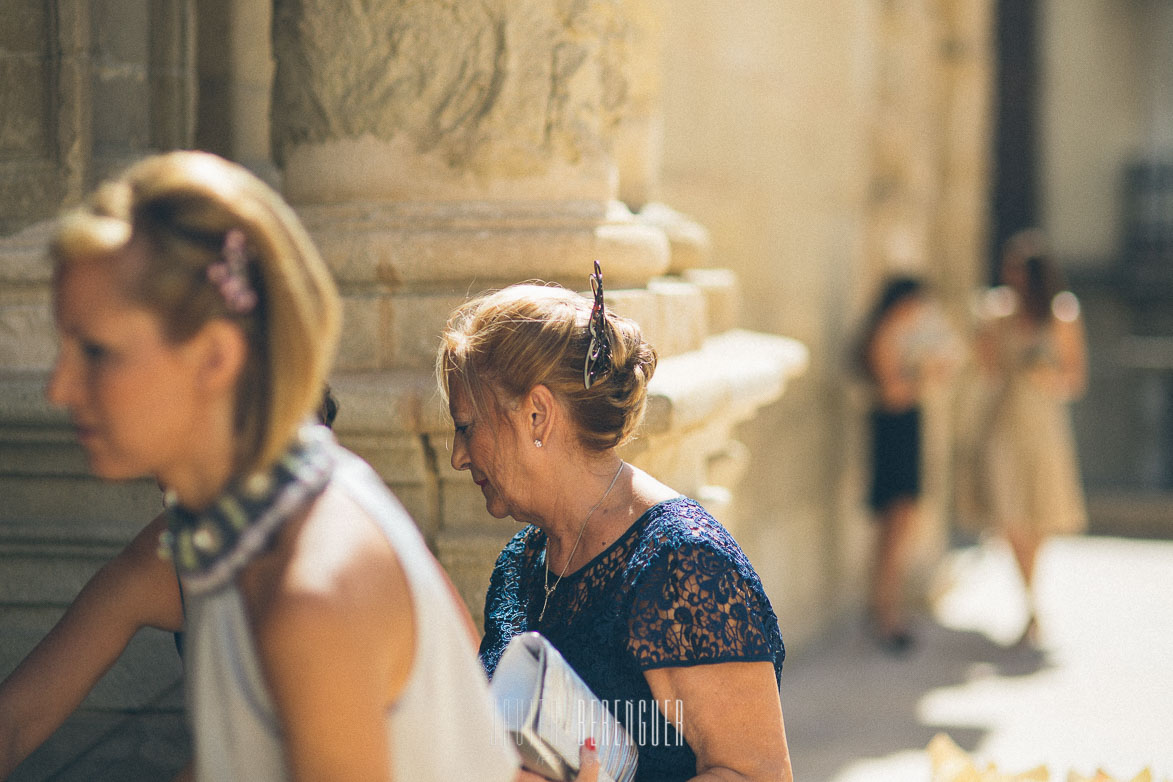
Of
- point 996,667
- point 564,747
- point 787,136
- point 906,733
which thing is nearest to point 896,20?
point 787,136

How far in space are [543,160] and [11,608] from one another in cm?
140

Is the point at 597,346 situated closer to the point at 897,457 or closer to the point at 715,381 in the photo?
the point at 715,381

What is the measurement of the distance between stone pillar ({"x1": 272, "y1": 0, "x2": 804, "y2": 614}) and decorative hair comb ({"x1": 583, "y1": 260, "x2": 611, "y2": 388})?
0.60 meters

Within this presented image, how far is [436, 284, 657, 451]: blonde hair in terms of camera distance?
1.90 m

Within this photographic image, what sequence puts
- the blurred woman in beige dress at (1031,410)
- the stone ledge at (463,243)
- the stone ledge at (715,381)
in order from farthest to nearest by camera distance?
the blurred woman in beige dress at (1031,410) < the stone ledge at (463,243) < the stone ledge at (715,381)

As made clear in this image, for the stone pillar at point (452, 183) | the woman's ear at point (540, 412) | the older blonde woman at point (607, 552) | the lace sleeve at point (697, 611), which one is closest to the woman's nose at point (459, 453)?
the older blonde woman at point (607, 552)

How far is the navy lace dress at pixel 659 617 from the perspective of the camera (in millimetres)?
1765

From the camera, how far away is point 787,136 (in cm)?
602

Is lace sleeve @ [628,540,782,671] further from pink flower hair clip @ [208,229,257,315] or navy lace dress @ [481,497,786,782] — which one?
pink flower hair clip @ [208,229,257,315]

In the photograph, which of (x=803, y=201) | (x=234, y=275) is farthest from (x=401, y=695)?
(x=803, y=201)

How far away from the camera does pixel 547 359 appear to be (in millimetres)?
1897

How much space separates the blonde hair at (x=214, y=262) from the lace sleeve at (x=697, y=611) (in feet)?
2.55

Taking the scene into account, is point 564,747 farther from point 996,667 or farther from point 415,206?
point 996,667

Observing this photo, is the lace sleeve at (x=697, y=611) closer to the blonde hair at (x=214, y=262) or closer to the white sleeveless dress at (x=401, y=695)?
the white sleeveless dress at (x=401, y=695)
